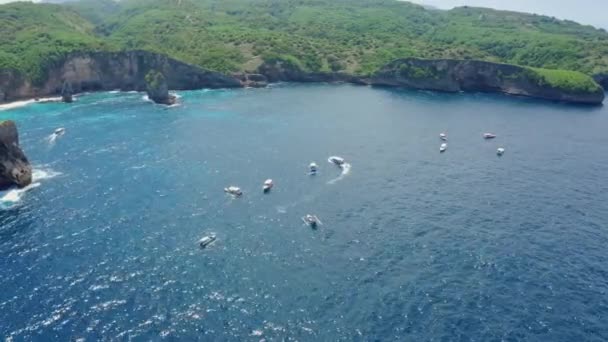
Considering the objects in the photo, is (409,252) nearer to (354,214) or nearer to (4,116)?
(354,214)

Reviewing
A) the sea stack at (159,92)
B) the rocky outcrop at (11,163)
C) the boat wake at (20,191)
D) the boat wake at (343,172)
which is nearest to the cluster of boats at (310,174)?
the boat wake at (343,172)

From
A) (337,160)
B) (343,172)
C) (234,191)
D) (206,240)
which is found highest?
(337,160)

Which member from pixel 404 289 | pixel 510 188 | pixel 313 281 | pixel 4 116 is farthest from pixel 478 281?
pixel 4 116

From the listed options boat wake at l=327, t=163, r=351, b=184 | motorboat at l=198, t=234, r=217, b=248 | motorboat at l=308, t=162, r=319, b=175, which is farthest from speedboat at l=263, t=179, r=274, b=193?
motorboat at l=198, t=234, r=217, b=248

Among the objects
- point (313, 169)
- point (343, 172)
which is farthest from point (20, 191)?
point (343, 172)

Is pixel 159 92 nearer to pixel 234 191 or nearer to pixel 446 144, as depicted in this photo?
pixel 234 191

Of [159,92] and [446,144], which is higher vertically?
[159,92]

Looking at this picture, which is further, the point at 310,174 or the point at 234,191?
the point at 310,174
